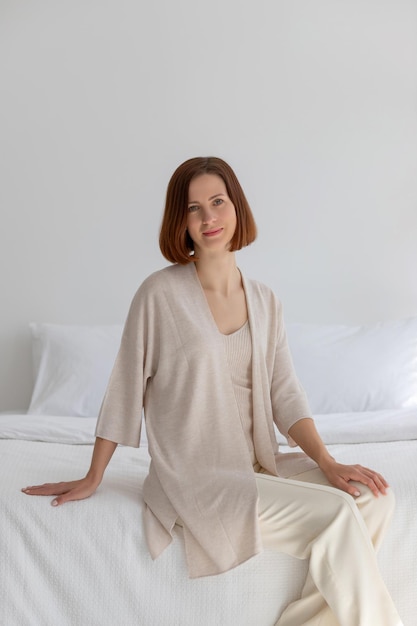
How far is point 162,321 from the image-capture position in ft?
6.62

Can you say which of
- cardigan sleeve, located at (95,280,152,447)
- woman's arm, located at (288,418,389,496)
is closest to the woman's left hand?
woman's arm, located at (288,418,389,496)

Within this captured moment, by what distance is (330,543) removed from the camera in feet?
5.68

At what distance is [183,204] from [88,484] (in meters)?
0.70

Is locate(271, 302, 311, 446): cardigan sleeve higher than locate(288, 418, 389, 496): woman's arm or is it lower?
higher

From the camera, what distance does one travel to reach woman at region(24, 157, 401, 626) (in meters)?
1.77

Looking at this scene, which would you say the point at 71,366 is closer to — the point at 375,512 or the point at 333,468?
the point at 333,468

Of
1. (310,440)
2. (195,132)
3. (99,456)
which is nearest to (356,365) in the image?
(195,132)

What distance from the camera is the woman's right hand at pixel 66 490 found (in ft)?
6.43

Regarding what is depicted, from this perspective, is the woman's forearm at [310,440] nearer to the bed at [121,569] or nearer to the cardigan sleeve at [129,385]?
the bed at [121,569]

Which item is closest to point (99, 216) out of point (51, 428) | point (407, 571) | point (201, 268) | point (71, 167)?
point (71, 167)

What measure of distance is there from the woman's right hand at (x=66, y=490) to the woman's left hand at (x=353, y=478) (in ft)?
1.82

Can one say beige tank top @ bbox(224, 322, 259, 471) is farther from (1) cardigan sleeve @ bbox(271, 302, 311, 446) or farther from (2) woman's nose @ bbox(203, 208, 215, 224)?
(2) woman's nose @ bbox(203, 208, 215, 224)

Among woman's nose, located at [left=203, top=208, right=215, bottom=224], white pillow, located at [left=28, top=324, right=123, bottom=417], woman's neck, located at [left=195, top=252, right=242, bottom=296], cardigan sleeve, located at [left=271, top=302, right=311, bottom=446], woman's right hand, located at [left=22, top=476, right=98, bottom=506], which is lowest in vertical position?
white pillow, located at [left=28, top=324, right=123, bottom=417]

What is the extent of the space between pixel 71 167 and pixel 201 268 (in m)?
1.89
